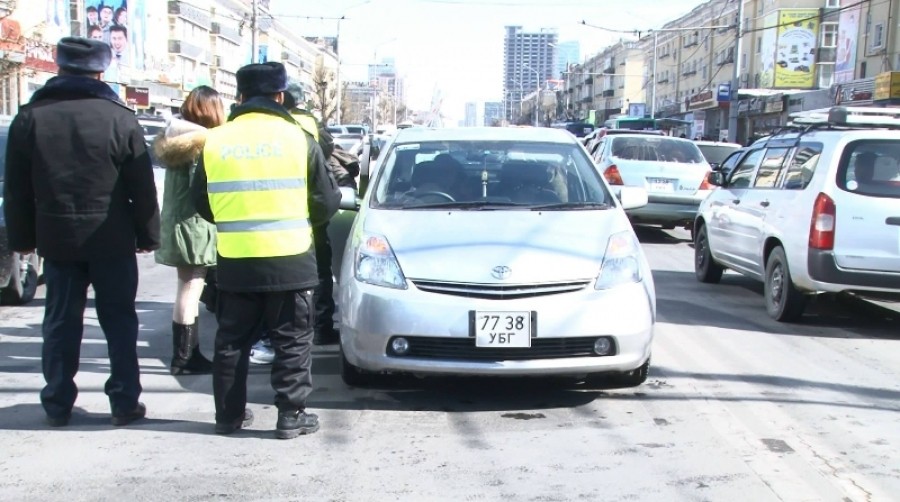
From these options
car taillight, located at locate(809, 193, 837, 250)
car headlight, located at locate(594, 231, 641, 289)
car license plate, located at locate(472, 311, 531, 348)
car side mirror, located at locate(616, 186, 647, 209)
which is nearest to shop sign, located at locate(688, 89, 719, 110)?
car taillight, located at locate(809, 193, 837, 250)

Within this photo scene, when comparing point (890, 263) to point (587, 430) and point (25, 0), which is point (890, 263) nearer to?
point (587, 430)

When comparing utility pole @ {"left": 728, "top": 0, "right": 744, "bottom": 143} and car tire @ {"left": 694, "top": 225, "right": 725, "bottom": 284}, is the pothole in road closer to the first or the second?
car tire @ {"left": 694, "top": 225, "right": 725, "bottom": 284}

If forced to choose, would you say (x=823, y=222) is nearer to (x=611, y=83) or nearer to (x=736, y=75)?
(x=736, y=75)

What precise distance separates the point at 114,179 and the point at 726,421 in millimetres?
3396

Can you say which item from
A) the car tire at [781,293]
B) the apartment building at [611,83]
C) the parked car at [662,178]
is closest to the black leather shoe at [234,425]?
Answer: the car tire at [781,293]

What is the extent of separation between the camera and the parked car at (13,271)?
7.74 metres

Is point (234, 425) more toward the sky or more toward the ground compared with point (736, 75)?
more toward the ground

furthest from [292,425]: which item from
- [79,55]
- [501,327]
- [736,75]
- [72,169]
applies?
[736,75]

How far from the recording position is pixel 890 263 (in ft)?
23.5

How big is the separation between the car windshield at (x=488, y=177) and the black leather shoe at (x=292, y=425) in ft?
5.38

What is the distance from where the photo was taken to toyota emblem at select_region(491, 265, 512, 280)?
4.98m

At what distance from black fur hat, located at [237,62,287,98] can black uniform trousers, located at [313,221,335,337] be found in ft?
6.99

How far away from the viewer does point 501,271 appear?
5.00 meters

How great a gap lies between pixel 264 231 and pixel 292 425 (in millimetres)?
985
